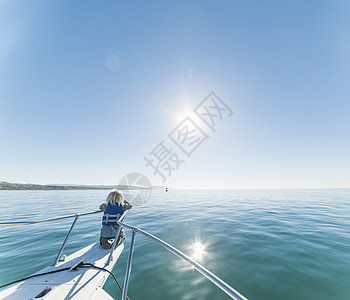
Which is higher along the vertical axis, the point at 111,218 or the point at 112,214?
the point at 112,214

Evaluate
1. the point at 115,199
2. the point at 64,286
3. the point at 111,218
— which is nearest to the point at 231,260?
the point at 111,218

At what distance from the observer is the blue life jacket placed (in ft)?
16.4

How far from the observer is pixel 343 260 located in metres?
4.68

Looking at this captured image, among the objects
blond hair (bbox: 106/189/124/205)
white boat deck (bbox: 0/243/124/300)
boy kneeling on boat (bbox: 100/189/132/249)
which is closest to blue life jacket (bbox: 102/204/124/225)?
→ boy kneeling on boat (bbox: 100/189/132/249)

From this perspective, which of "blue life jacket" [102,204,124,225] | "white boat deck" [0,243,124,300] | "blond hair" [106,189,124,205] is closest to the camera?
"white boat deck" [0,243,124,300]

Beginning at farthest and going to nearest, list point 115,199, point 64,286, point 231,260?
point 115,199 → point 231,260 → point 64,286

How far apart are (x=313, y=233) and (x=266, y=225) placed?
1961 millimetres

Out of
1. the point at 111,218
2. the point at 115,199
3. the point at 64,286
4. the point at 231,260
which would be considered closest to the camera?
the point at 64,286

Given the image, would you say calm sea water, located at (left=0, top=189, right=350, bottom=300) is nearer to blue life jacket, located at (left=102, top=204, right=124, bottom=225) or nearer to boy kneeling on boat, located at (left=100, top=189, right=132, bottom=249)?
boy kneeling on boat, located at (left=100, top=189, right=132, bottom=249)

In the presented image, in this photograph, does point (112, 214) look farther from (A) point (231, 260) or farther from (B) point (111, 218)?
(A) point (231, 260)

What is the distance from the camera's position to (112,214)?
5.07 metres

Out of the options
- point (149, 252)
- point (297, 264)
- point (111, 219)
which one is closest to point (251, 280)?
point (297, 264)

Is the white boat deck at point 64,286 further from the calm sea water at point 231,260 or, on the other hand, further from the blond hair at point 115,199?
the blond hair at point 115,199

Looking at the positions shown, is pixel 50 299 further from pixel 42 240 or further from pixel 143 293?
pixel 42 240
